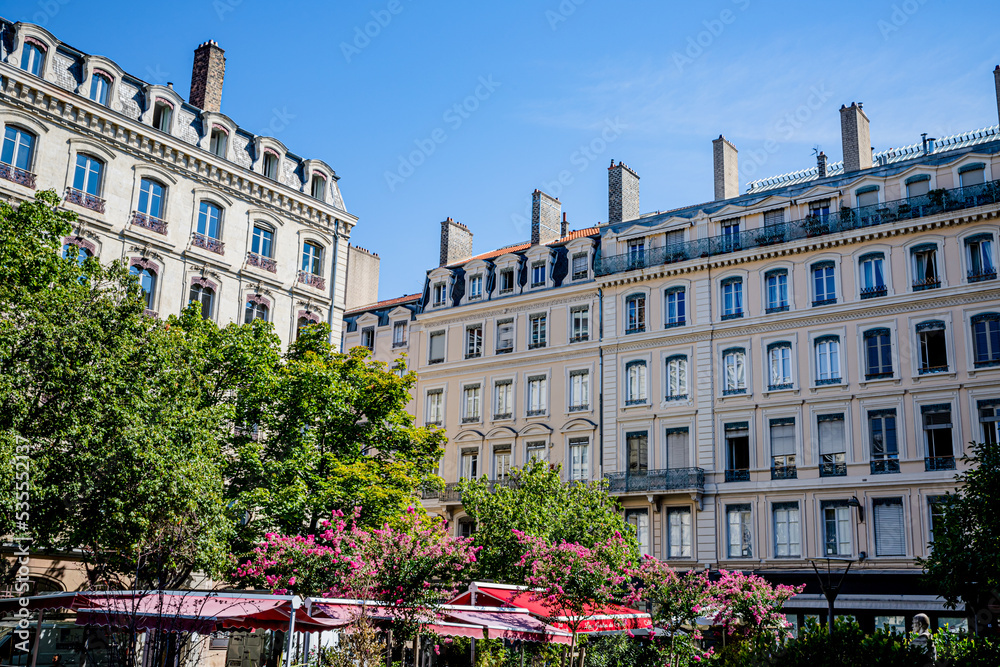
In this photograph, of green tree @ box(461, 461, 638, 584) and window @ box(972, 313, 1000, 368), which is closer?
green tree @ box(461, 461, 638, 584)

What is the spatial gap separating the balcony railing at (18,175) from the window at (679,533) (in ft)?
77.1

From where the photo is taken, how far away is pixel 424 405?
42781 mm

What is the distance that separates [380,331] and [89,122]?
20.8m

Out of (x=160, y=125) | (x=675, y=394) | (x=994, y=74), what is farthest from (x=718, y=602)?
(x=994, y=74)

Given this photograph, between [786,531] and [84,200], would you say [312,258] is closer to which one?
[84,200]

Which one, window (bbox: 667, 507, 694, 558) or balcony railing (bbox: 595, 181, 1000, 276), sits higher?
balcony railing (bbox: 595, 181, 1000, 276)

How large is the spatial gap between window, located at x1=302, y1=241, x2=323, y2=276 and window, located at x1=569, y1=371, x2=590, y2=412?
1164cm

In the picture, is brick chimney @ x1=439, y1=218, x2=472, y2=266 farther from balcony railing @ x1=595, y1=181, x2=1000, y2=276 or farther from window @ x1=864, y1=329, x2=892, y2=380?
window @ x1=864, y1=329, x2=892, y2=380

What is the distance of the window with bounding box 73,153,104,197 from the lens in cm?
2641

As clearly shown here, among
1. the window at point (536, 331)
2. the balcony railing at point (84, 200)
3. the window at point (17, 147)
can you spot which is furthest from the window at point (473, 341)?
the window at point (17, 147)

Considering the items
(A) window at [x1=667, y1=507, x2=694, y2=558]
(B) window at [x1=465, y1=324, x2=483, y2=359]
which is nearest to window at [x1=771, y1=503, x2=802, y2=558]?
(A) window at [x1=667, y1=507, x2=694, y2=558]

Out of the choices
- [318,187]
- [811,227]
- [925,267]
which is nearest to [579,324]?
[811,227]

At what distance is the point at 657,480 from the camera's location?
35.5 m

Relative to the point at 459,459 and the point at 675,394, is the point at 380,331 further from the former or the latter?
the point at 675,394
